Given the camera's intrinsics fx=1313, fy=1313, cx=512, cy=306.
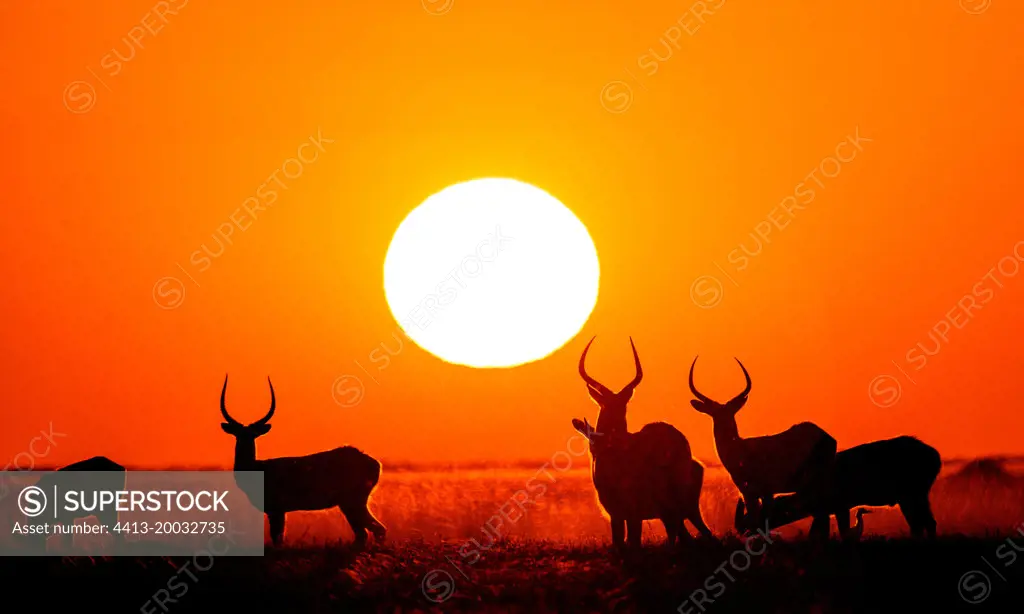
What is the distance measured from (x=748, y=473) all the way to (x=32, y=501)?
10.4 meters

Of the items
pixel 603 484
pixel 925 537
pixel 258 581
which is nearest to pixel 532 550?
pixel 603 484

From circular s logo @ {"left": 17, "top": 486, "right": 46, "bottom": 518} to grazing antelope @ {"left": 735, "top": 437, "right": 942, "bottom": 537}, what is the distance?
11.2 metres

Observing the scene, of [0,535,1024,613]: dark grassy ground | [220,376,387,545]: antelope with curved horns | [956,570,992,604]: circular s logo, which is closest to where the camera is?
[956,570,992,604]: circular s logo

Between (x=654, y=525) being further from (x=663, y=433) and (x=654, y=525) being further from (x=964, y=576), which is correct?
(x=964, y=576)

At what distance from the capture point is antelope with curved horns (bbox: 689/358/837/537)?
1664cm

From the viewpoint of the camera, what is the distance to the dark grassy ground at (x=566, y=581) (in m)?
12.7

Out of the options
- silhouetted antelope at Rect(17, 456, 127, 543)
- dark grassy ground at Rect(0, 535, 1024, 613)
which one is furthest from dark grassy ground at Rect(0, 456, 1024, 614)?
silhouetted antelope at Rect(17, 456, 127, 543)

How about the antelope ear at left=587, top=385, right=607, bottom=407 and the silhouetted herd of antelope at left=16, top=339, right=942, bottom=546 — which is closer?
the silhouetted herd of antelope at left=16, top=339, right=942, bottom=546

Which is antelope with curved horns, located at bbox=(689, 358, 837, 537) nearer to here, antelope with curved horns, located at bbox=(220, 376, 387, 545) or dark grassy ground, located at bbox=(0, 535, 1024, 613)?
dark grassy ground, located at bbox=(0, 535, 1024, 613)

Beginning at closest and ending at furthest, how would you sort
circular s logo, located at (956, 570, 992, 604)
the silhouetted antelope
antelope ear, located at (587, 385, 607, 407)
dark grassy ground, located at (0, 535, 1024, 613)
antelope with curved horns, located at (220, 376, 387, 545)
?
circular s logo, located at (956, 570, 992, 604)
dark grassy ground, located at (0, 535, 1024, 613)
antelope ear, located at (587, 385, 607, 407)
antelope with curved horns, located at (220, 376, 387, 545)
the silhouetted antelope

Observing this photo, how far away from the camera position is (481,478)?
2597 cm

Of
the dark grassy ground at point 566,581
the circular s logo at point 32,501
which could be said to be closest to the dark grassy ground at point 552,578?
the dark grassy ground at point 566,581

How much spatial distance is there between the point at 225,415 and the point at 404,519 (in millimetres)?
4091

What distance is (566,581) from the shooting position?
13586 millimetres
